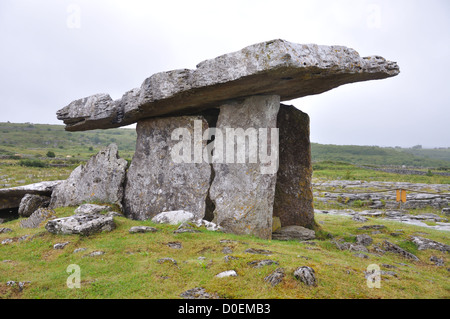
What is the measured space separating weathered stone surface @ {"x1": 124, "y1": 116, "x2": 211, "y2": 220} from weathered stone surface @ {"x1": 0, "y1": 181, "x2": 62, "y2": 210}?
393cm

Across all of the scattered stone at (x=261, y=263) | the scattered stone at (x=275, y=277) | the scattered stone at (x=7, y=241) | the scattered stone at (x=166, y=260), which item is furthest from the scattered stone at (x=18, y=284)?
the scattered stone at (x=275, y=277)

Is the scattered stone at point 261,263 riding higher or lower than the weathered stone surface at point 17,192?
lower

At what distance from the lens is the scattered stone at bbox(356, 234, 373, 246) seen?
989cm

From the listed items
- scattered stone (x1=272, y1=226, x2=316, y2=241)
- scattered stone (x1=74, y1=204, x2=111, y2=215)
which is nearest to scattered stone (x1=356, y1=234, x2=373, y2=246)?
scattered stone (x1=272, y1=226, x2=316, y2=241)

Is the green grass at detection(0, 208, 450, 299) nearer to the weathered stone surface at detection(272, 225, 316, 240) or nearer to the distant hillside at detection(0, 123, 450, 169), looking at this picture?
the weathered stone surface at detection(272, 225, 316, 240)

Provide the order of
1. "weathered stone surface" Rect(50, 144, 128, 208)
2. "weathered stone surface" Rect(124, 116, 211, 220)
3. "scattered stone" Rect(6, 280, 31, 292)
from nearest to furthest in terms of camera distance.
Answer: "scattered stone" Rect(6, 280, 31, 292) → "weathered stone surface" Rect(124, 116, 211, 220) → "weathered stone surface" Rect(50, 144, 128, 208)

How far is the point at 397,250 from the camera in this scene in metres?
9.11

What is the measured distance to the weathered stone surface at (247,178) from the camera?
34.0ft

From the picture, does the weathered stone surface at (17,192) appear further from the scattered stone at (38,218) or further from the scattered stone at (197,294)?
the scattered stone at (197,294)

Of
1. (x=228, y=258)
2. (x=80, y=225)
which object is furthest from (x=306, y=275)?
(x=80, y=225)

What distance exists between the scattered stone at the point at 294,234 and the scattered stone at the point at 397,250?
7.87 feet

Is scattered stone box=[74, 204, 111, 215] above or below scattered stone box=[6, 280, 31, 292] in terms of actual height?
above

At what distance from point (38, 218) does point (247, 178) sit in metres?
7.14
